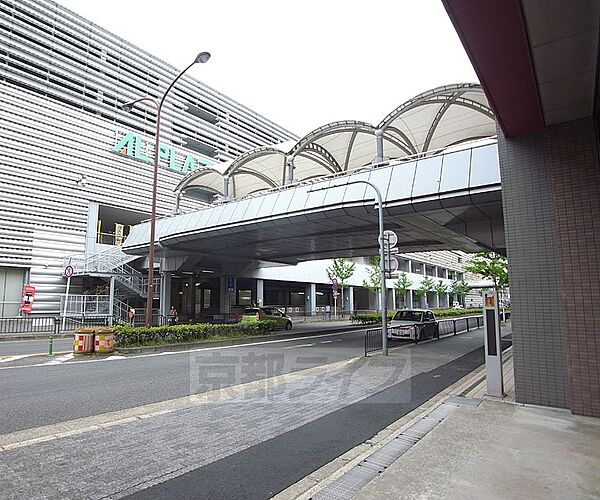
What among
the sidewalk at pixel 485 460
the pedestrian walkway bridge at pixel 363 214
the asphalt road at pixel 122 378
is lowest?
the asphalt road at pixel 122 378

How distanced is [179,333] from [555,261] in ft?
47.0

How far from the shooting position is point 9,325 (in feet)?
79.1

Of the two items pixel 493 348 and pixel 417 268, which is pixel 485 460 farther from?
pixel 417 268

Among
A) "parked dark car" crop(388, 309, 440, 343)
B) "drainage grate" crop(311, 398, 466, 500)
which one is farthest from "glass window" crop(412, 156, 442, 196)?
"drainage grate" crop(311, 398, 466, 500)

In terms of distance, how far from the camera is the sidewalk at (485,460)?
3.71 metres

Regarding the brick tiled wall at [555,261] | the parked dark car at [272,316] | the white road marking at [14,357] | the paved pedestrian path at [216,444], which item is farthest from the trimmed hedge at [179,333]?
the brick tiled wall at [555,261]

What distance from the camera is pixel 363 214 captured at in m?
17.0

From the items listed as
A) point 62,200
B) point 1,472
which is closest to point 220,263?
point 62,200

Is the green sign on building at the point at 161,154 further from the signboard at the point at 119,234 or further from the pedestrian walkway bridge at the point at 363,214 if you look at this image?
the pedestrian walkway bridge at the point at 363,214

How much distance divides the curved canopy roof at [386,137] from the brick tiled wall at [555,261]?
10.8 m

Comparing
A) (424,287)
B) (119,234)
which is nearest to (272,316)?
(119,234)

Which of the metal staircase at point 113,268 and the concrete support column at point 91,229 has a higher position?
the concrete support column at point 91,229

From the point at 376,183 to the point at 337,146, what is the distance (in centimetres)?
1085

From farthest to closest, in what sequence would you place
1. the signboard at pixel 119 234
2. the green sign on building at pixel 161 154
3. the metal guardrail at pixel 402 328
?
1. the signboard at pixel 119 234
2. the green sign on building at pixel 161 154
3. the metal guardrail at pixel 402 328
